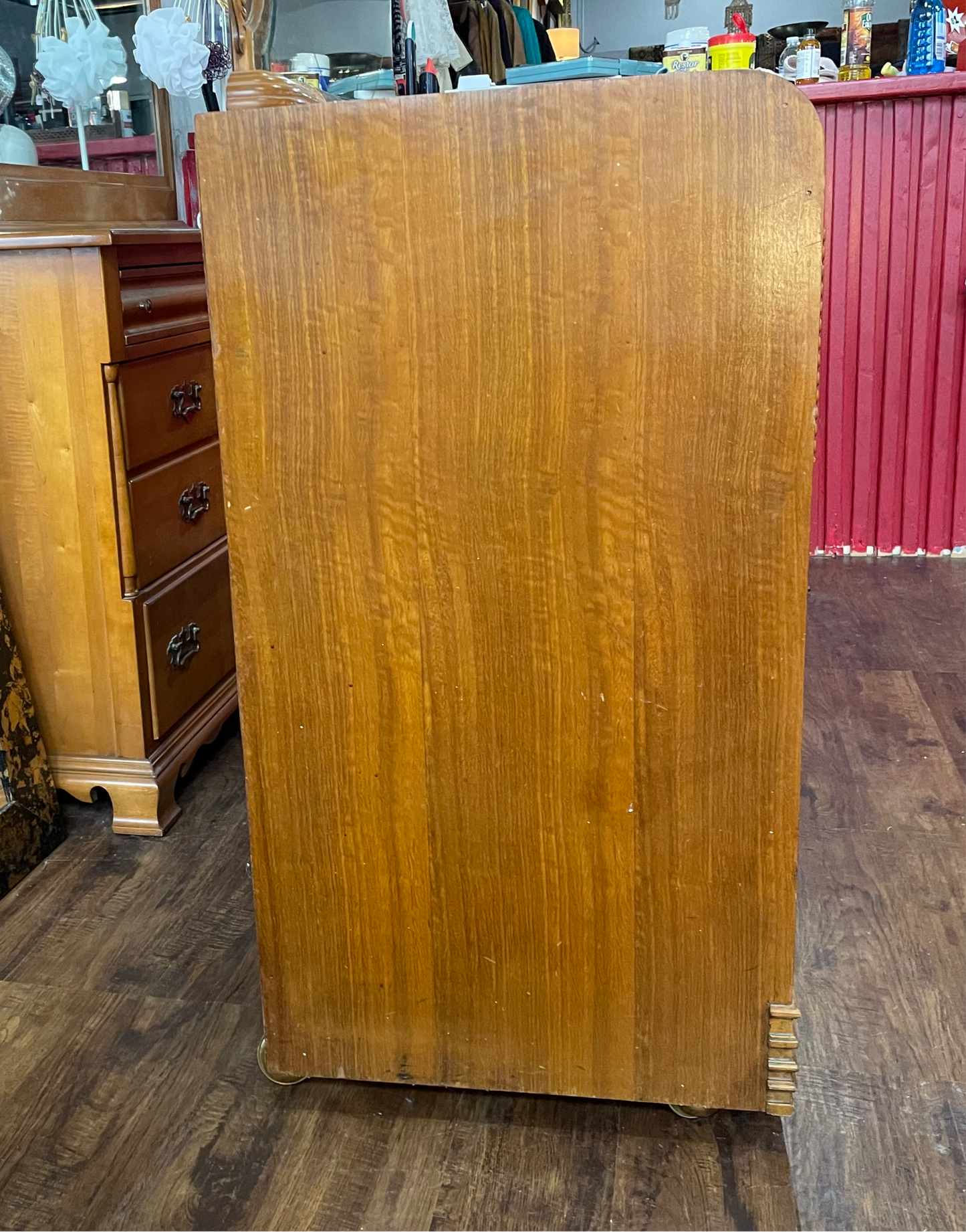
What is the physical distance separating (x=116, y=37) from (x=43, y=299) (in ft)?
3.21

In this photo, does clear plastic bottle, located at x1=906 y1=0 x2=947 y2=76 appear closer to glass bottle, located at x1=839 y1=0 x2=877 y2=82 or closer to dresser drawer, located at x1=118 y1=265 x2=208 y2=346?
glass bottle, located at x1=839 y1=0 x2=877 y2=82

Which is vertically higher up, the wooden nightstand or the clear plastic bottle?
the clear plastic bottle

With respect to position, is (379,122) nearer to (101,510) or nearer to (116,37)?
(101,510)

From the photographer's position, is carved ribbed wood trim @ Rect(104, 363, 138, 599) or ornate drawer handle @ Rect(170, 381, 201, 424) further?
ornate drawer handle @ Rect(170, 381, 201, 424)

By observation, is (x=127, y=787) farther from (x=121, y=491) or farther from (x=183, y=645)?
(x=121, y=491)

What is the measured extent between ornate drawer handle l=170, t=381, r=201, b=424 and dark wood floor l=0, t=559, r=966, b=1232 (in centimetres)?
77

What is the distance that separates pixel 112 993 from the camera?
1614 millimetres

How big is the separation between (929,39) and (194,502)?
2.45 metres

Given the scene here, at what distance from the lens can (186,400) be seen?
7.14 ft

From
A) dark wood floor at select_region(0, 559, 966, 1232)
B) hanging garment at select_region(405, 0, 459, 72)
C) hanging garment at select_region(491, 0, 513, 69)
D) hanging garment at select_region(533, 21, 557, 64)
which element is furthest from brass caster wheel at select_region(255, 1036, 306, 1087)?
hanging garment at select_region(533, 21, 557, 64)

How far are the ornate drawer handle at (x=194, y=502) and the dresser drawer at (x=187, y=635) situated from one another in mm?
90

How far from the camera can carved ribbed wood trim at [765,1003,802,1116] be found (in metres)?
1.25

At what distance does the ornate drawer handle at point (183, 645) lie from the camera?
2.12m

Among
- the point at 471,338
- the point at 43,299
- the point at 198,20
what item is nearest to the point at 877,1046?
the point at 471,338
